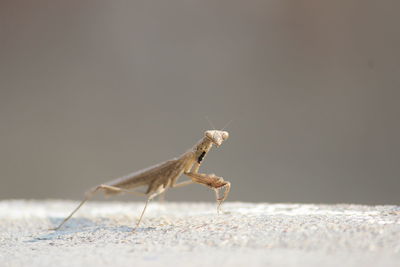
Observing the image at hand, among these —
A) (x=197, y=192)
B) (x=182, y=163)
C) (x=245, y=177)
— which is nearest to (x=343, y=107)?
(x=245, y=177)

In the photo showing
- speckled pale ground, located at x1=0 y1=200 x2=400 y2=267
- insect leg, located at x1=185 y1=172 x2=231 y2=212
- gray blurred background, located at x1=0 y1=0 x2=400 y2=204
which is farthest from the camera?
gray blurred background, located at x1=0 y1=0 x2=400 y2=204

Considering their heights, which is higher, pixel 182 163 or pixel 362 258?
pixel 182 163

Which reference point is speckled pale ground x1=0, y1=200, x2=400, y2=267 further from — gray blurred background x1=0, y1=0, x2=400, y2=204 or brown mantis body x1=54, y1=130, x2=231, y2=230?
gray blurred background x1=0, y1=0, x2=400, y2=204

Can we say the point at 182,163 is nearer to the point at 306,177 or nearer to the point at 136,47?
the point at 306,177

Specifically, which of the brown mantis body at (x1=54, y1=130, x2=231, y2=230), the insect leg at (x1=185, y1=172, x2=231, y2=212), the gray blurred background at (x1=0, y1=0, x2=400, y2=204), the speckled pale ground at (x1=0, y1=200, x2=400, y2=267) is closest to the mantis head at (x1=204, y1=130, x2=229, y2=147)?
the brown mantis body at (x1=54, y1=130, x2=231, y2=230)

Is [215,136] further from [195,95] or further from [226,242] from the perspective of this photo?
[195,95]

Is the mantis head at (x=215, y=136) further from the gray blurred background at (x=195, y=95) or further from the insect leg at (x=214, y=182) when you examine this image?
the gray blurred background at (x=195, y=95)

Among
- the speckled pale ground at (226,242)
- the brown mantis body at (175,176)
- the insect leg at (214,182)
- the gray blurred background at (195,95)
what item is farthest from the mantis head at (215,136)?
the gray blurred background at (195,95)
